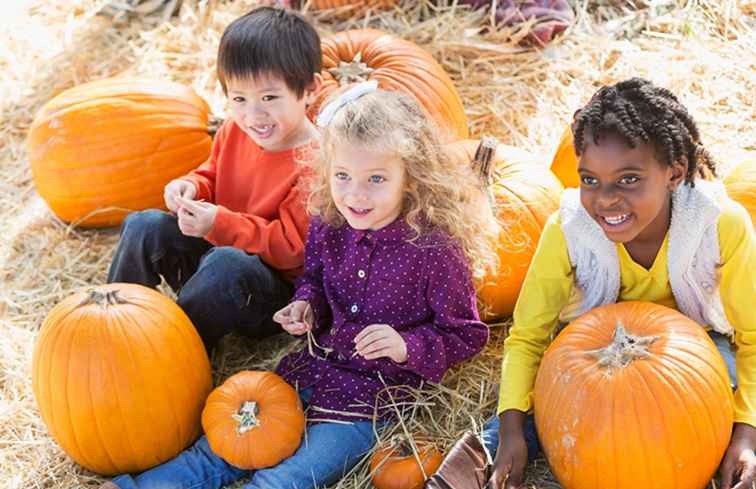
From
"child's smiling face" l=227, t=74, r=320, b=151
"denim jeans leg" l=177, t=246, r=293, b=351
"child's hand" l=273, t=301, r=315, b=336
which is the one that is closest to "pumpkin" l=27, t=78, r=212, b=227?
→ "child's smiling face" l=227, t=74, r=320, b=151

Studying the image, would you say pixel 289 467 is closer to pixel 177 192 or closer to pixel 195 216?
pixel 195 216

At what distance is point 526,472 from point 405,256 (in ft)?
2.70

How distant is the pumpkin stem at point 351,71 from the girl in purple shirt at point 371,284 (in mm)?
1096

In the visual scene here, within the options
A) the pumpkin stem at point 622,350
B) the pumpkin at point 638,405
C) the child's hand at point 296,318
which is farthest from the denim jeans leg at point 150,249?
the pumpkin stem at point 622,350

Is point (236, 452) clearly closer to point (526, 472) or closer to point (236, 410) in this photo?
point (236, 410)

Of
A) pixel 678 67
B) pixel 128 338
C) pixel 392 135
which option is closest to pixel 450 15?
pixel 678 67

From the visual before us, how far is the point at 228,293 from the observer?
3695 mm

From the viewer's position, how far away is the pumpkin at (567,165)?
4148mm

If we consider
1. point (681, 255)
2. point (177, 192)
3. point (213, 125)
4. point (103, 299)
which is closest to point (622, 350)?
point (681, 255)

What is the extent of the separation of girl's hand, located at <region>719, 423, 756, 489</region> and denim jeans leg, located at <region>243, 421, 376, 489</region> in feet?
3.80

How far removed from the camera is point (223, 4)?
618 cm

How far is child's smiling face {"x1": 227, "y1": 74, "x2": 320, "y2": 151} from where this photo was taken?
3725 millimetres

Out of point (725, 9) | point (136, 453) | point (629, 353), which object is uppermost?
point (725, 9)

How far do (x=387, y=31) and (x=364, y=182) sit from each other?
2587 millimetres
